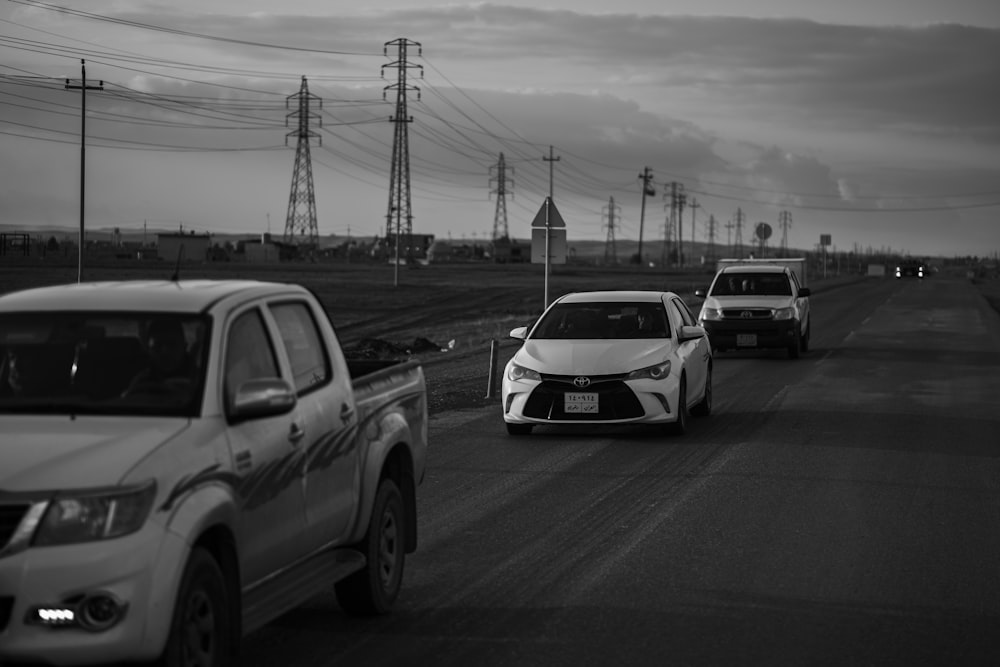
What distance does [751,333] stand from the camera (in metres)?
28.4

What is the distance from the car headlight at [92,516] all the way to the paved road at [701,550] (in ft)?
5.72

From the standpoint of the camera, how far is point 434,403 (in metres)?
19.9

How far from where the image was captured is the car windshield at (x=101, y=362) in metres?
5.84

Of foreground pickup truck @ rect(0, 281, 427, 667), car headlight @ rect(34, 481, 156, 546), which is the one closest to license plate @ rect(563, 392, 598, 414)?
foreground pickup truck @ rect(0, 281, 427, 667)

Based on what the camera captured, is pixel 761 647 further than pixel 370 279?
No

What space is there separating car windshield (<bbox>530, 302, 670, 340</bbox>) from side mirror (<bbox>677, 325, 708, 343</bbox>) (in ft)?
0.65

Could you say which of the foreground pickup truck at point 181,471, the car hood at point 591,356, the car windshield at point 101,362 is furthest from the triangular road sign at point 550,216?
the car windshield at point 101,362

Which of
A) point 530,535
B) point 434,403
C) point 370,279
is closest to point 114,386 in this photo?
point 530,535

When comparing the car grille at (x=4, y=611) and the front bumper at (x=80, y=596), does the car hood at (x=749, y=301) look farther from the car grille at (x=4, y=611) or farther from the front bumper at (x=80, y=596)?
the car grille at (x=4, y=611)

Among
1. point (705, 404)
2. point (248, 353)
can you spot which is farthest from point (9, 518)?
point (705, 404)

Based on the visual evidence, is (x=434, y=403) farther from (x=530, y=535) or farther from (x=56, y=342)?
(x=56, y=342)

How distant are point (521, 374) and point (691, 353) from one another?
2276 mm

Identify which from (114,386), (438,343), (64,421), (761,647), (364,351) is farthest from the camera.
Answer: (438,343)

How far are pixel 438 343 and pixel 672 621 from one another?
105ft
